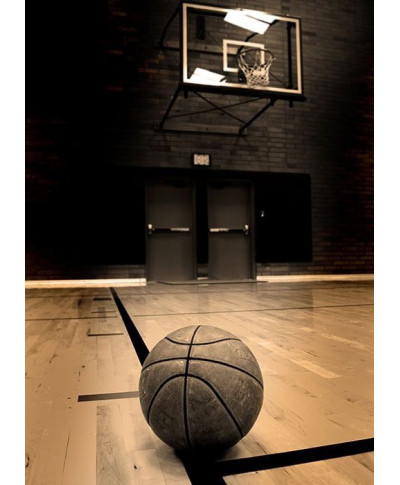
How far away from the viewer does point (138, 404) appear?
154 cm

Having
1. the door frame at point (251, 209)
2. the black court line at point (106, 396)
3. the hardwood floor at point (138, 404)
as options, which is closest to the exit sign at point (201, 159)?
the door frame at point (251, 209)

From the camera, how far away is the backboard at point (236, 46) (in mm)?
6506

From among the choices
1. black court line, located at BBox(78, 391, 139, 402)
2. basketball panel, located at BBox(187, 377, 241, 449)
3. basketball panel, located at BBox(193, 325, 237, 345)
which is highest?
basketball panel, located at BBox(193, 325, 237, 345)

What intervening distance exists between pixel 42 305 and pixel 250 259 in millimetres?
4471

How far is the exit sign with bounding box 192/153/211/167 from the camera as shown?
25.6 ft

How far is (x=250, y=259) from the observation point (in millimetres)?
8156

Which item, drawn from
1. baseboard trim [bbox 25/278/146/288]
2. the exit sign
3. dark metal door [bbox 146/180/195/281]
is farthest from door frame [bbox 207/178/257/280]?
baseboard trim [bbox 25/278/146/288]

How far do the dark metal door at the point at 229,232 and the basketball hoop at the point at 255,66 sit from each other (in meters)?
1.90

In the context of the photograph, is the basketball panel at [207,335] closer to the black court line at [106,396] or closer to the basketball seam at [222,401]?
the basketball seam at [222,401]

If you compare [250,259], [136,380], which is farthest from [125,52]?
[136,380]

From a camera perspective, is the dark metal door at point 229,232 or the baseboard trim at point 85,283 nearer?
the baseboard trim at point 85,283

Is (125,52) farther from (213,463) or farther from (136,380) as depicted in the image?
(213,463)

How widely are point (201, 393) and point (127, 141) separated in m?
6.93

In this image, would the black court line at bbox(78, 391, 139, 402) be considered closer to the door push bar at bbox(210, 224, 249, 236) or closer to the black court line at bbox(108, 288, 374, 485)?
the black court line at bbox(108, 288, 374, 485)
